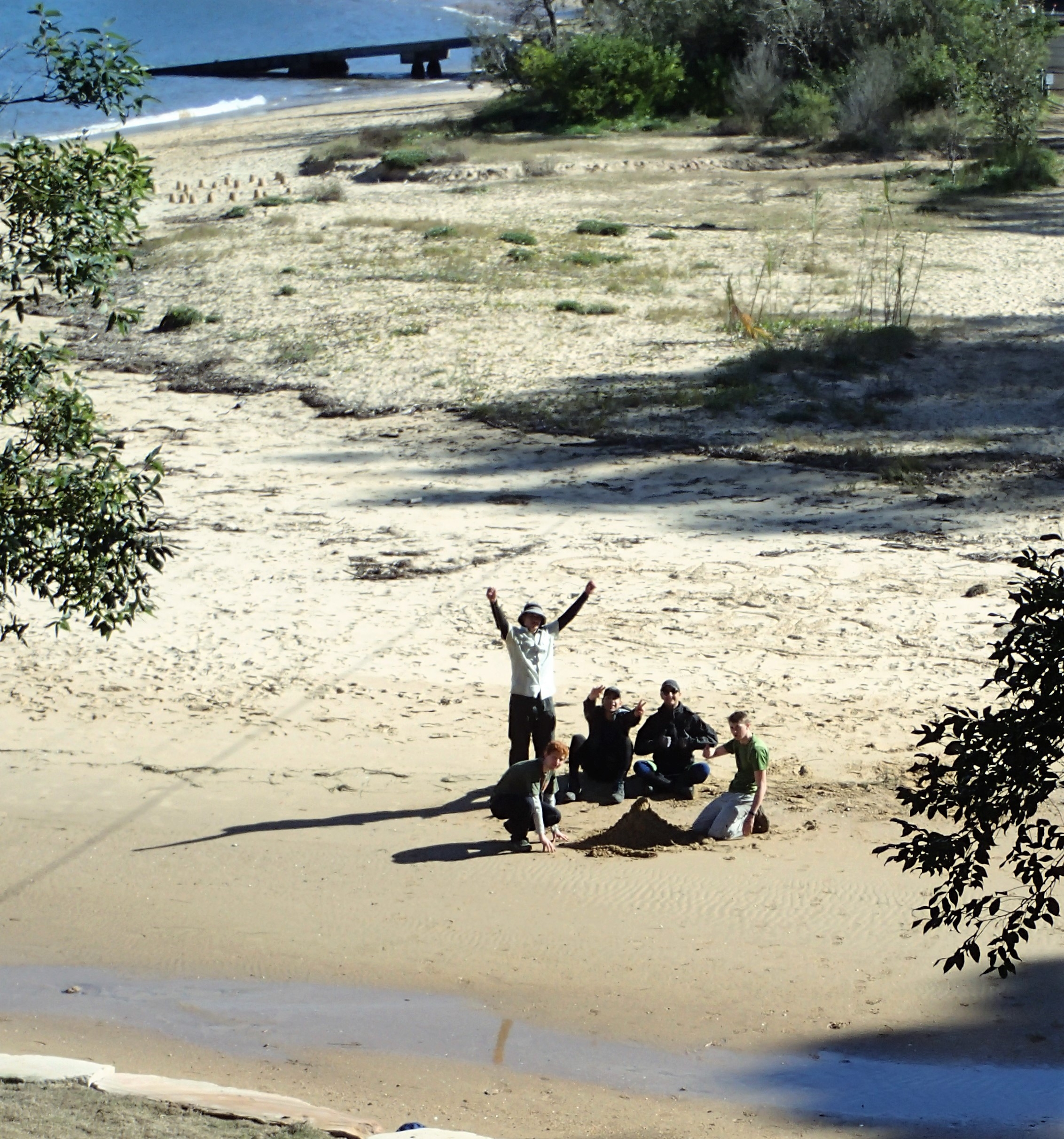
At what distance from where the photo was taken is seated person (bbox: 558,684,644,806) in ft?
35.4

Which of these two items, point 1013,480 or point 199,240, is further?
point 199,240

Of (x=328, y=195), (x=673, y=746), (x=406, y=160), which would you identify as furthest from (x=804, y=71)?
(x=673, y=746)

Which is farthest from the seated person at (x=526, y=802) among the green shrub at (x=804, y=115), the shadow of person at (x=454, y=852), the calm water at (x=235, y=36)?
the calm water at (x=235, y=36)

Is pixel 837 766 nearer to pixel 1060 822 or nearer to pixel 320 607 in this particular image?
pixel 1060 822

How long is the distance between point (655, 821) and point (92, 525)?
16.3ft

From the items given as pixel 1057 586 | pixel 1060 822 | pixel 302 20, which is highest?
pixel 302 20

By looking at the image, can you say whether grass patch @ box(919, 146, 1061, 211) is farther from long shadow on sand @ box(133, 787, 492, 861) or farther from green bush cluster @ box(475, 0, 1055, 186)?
long shadow on sand @ box(133, 787, 492, 861)

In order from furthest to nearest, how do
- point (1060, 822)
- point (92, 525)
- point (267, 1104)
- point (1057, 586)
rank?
point (1060, 822) < point (267, 1104) < point (92, 525) < point (1057, 586)

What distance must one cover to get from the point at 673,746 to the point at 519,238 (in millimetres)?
20794

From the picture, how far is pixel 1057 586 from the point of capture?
474 cm

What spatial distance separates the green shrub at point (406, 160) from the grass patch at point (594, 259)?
42.2 ft

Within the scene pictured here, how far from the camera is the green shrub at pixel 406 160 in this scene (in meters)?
40.4

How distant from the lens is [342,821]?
10773 mm

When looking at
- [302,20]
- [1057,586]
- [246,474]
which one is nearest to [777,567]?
[246,474]
